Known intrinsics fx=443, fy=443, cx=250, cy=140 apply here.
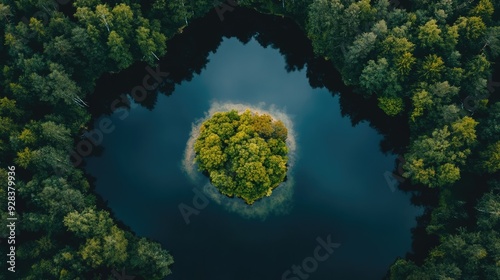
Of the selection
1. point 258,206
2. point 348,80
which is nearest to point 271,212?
point 258,206

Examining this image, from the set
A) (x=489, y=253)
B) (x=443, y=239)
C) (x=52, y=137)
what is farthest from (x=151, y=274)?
(x=489, y=253)

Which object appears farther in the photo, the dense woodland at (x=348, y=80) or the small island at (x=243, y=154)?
A: the small island at (x=243, y=154)

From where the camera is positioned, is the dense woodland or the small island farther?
the small island

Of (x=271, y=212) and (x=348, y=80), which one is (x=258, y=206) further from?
(x=348, y=80)
